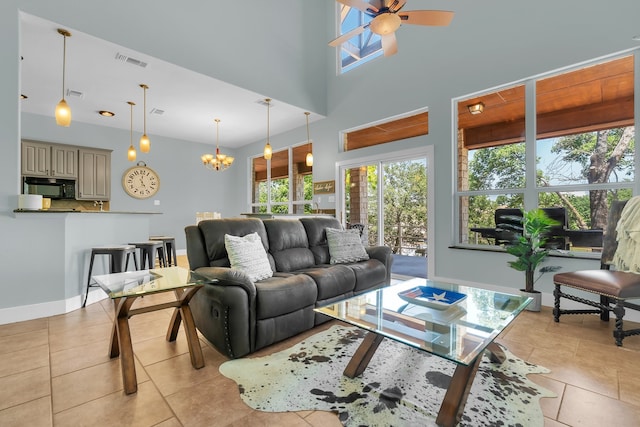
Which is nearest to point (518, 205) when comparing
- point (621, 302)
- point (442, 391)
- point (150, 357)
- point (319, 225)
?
point (621, 302)

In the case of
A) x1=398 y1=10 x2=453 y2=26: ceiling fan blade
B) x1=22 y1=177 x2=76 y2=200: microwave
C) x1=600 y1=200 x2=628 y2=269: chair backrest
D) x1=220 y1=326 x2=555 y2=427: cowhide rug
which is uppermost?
x1=398 y1=10 x2=453 y2=26: ceiling fan blade

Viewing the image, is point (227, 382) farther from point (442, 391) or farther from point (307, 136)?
point (307, 136)

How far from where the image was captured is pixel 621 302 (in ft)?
7.41

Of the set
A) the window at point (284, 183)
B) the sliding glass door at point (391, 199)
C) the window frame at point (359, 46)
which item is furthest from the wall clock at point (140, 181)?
the window frame at point (359, 46)

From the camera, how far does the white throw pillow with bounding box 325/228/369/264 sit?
3.29 metres

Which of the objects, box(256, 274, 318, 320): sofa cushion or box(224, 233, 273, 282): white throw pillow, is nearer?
box(256, 274, 318, 320): sofa cushion

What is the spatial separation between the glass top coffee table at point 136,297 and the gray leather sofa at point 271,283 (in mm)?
163

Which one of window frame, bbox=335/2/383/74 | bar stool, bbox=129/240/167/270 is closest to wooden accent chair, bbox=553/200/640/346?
window frame, bbox=335/2/383/74

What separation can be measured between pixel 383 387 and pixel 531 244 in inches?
93.6

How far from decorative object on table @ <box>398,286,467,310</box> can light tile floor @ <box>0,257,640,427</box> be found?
2.11 feet

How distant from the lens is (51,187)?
544cm

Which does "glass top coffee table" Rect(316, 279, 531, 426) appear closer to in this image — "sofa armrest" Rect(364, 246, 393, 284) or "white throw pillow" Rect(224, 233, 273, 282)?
"white throw pillow" Rect(224, 233, 273, 282)

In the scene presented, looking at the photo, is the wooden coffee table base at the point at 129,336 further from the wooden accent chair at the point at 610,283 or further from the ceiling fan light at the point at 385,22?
the wooden accent chair at the point at 610,283

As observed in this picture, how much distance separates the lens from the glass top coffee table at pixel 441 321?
1342mm
